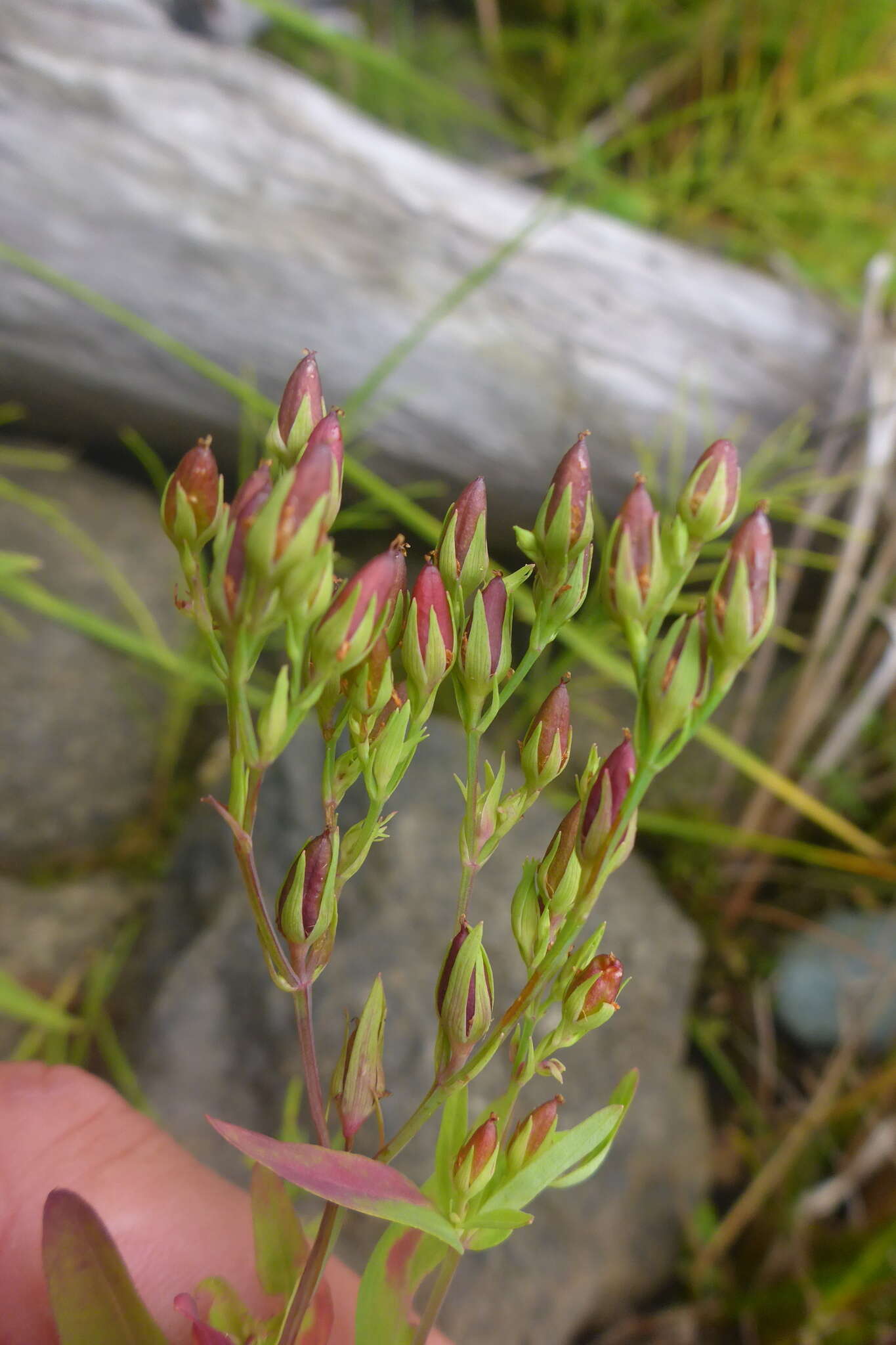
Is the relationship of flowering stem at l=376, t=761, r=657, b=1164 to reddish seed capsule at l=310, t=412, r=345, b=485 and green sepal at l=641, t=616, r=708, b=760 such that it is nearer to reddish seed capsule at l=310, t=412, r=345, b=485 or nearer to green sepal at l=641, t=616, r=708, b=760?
green sepal at l=641, t=616, r=708, b=760

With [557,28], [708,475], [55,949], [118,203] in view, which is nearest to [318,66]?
[557,28]

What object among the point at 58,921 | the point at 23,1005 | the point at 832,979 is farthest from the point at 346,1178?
the point at 832,979

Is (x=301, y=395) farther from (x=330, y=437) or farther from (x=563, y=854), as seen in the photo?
(x=563, y=854)

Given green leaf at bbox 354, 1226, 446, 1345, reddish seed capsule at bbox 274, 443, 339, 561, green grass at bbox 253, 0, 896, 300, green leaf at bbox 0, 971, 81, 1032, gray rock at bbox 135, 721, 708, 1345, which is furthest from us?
green grass at bbox 253, 0, 896, 300

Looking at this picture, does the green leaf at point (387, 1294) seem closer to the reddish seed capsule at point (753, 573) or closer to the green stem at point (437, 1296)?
the green stem at point (437, 1296)

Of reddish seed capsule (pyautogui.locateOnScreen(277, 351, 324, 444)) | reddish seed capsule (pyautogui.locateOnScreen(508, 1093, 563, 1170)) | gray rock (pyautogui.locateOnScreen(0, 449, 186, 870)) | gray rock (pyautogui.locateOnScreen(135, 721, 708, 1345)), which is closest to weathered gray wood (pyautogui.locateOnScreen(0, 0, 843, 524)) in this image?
gray rock (pyautogui.locateOnScreen(0, 449, 186, 870))

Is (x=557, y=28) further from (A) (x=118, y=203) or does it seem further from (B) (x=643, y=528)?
(B) (x=643, y=528)
